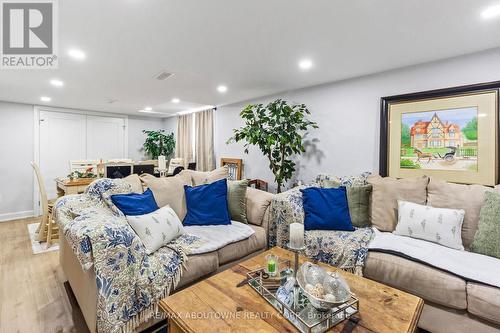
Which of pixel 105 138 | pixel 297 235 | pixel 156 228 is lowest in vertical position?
pixel 156 228

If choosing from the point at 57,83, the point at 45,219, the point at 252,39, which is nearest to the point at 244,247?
the point at 252,39

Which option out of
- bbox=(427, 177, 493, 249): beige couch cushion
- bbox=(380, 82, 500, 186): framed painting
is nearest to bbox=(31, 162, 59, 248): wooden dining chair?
bbox=(380, 82, 500, 186): framed painting

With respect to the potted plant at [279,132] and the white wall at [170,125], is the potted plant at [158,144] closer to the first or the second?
the white wall at [170,125]

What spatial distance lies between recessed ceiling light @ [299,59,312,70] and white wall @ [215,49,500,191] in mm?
725

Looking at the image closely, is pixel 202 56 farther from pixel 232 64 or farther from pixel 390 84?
pixel 390 84

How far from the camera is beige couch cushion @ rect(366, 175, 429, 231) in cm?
229

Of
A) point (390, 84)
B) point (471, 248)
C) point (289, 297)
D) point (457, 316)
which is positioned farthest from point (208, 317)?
point (390, 84)

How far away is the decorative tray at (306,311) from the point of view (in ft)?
3.56

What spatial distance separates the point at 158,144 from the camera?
605 centimetres

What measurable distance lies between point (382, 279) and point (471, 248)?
2.50 ft

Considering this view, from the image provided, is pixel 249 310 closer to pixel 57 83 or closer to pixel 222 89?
pixel 222 89

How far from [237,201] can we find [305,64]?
1636mm

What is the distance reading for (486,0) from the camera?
149 cm

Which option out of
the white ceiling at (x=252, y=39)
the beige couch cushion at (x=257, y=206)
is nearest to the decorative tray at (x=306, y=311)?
the beige couch cushion at (x=257, y=206)
